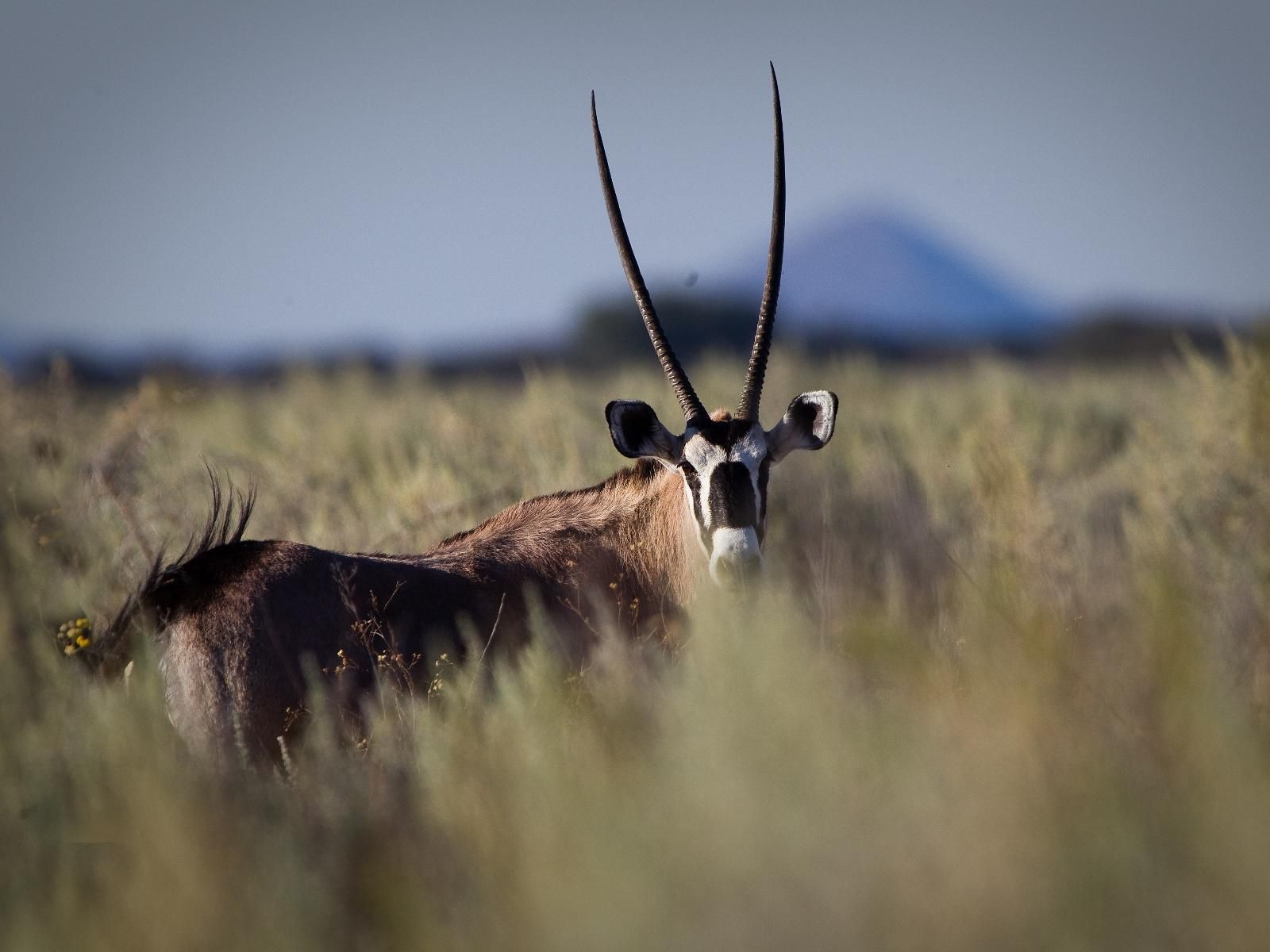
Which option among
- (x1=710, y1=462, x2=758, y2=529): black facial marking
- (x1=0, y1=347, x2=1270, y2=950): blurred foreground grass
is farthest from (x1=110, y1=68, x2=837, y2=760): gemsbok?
(x1=0, y1=347, x2=1270, y2=950): blurred foreground grass

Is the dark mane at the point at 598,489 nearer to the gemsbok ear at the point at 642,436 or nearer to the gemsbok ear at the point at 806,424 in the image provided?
the gemsbok ear at the point at 642,436

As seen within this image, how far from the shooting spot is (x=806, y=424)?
5.57 m

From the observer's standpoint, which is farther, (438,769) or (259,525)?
(259,525)

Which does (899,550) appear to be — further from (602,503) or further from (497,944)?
(497,944)

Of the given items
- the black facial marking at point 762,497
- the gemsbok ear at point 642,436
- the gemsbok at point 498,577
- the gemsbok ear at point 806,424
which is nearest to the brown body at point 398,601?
the gemsbok at point 498,577

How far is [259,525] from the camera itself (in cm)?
775

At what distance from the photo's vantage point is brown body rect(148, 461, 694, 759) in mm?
4141

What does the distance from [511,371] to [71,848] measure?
41189 mm

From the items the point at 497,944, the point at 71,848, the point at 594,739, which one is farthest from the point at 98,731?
the point at 497,944

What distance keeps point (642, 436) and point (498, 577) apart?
90 cm

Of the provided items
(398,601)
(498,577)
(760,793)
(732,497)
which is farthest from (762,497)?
(760,793)

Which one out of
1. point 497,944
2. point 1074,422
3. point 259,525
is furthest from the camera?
point 1074,422

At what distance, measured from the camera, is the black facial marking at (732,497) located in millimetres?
4840

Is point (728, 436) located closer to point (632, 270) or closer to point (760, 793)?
point (632, 270)
